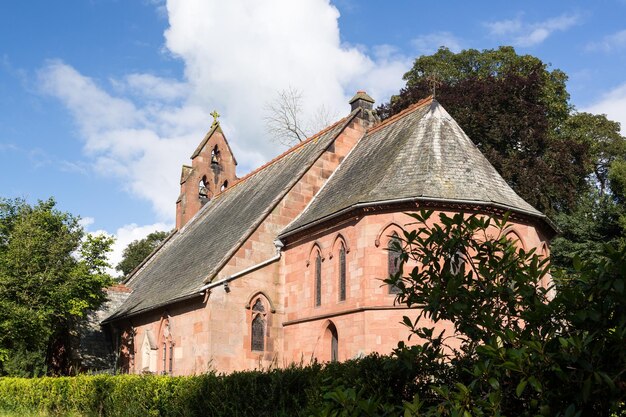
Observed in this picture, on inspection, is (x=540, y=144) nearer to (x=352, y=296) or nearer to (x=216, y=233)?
(x=216, y=233)

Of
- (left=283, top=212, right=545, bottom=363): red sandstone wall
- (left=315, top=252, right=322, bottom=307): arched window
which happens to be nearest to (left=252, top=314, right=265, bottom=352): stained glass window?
(left=283, top=212, right=545, bottom=363): red sandstone wall

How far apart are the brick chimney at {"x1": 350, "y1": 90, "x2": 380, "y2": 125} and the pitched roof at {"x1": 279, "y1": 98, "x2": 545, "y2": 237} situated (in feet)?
7.94

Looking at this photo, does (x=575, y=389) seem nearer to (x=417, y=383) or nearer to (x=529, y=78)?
(x=417, y=383)

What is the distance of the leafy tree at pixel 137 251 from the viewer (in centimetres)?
6683

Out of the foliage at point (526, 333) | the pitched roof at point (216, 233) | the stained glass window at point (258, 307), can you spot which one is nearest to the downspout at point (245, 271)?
the pitched roof at point (216, 233)

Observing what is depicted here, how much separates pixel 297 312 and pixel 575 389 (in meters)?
18.6

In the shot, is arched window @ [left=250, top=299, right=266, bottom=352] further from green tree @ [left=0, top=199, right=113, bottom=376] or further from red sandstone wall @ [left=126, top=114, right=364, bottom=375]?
green tree @ [left=0, top=199, right=113, bottom=376]

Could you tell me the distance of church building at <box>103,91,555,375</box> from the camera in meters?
19.4

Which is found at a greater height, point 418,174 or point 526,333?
point 418,174

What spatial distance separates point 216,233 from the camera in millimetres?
27594

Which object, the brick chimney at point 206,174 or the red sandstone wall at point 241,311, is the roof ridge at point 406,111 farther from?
the brick chimney at point 206,174

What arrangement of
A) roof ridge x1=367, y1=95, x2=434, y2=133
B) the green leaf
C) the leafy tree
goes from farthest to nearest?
the leafy tree → roof ridge x1=367, y1=95, x2=434, y2=133 → the green leaf

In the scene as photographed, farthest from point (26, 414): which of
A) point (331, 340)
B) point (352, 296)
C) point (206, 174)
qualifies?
point (206, 174)

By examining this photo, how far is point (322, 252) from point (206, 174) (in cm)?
1794
